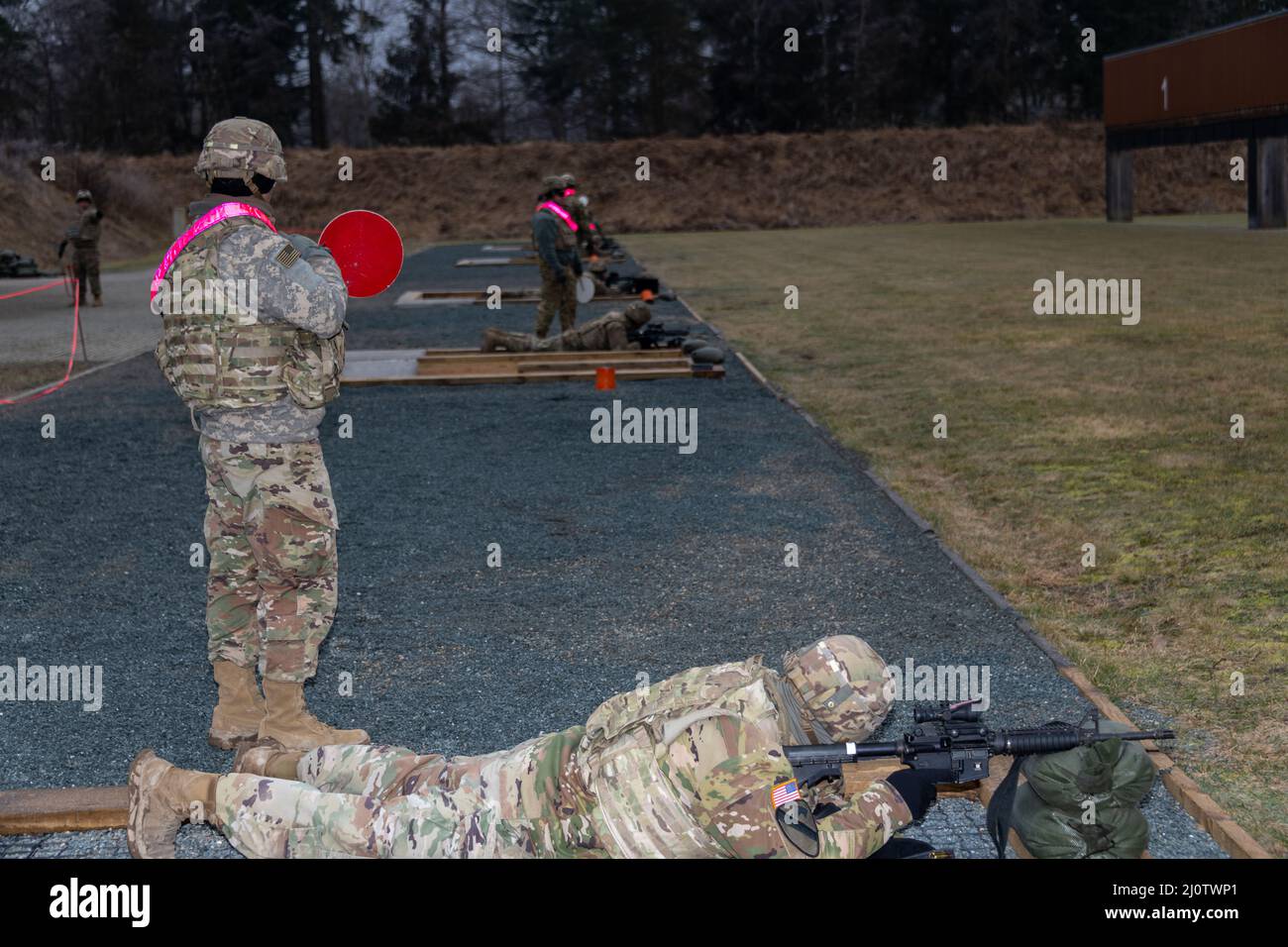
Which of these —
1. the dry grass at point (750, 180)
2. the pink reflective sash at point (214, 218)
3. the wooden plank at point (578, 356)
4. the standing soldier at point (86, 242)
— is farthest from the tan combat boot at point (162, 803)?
the dry grass at point (750, 180)

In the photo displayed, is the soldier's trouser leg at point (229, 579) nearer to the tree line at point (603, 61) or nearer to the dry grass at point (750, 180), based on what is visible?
the dry grass at point (750, 180)

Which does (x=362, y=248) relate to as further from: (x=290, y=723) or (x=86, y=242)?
(x=86, y=242)

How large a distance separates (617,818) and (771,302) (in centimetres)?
2084

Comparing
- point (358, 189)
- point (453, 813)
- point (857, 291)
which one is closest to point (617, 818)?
point (453, 813)

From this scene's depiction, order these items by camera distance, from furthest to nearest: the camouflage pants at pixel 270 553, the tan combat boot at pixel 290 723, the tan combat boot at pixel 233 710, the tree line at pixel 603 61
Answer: the tree line at pixel 603 61 < the tan combat boot at pixel 233 710 < the tan combat boot at pixel 290 723 < the camouflage pants at pixel 270 553

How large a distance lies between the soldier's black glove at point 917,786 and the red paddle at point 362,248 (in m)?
2.84

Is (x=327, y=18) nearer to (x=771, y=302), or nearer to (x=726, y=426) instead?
(x=771, y=302)

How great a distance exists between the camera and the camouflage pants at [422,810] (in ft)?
13.3

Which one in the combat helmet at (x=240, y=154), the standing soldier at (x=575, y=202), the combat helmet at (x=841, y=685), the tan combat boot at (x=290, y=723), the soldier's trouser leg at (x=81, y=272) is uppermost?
the standing soldier at (x=575, y=202)

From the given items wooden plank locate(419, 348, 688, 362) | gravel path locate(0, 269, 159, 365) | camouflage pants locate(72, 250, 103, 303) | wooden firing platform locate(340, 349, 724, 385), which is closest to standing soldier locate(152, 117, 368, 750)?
wooden firing platform locate(340, 349, 724, 385)

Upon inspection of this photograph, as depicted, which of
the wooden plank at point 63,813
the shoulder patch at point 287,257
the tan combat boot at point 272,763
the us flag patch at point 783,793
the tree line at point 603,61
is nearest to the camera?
the us flag patch at point 783,793

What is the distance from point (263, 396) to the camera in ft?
17.0

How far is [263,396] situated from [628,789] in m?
2.24

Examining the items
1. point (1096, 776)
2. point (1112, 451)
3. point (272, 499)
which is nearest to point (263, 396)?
point (272, 499)
